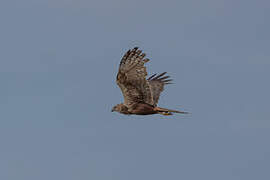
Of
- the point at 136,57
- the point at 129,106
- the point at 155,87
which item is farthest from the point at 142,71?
the point at 155,87

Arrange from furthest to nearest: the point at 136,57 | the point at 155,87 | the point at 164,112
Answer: the point at 155,87
the point at 164,112
the point at 136,57

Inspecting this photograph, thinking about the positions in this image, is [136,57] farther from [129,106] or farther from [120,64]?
[129,106]

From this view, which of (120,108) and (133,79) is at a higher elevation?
(133,79)

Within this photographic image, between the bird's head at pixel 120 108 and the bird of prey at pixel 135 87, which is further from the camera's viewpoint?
the bird's head at pixel 120 108

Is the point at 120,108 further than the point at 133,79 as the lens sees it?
Yes

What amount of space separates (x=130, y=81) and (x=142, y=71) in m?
0.64

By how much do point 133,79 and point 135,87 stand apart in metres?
0.45

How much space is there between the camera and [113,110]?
74.1 ft

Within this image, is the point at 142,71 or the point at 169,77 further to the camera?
the point at 169,77

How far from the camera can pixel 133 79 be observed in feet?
67.3

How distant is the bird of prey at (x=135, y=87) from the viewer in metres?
20.1

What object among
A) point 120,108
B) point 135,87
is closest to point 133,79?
point 135,87

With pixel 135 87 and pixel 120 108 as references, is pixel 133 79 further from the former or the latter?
pixel 120 108

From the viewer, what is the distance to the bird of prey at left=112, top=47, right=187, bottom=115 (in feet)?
66.0
